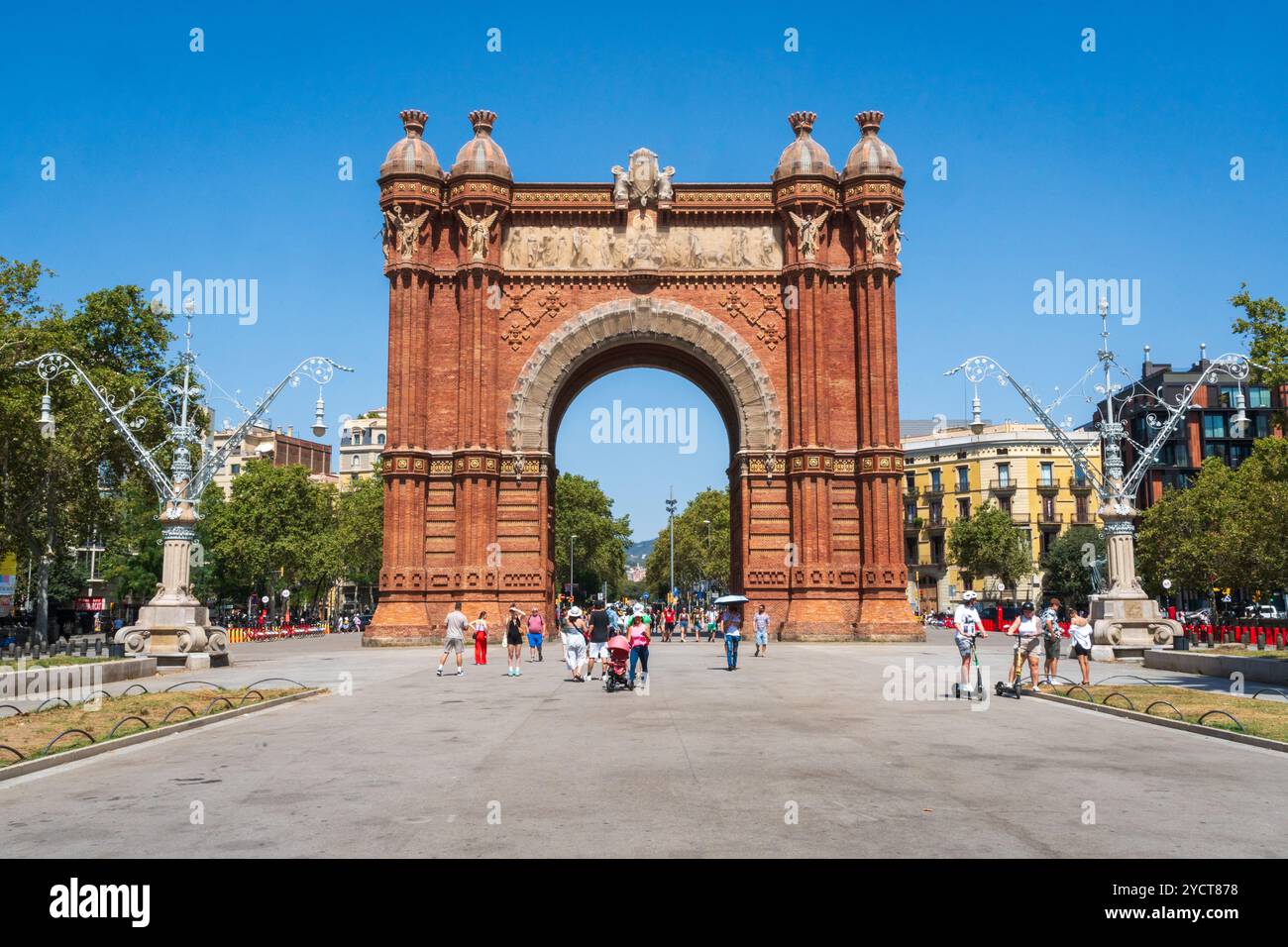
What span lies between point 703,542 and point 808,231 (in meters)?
82.7

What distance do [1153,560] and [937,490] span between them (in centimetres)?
3099

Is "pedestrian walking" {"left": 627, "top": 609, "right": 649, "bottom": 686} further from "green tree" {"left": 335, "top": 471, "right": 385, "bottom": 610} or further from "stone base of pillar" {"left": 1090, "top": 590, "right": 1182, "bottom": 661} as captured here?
"green tree" {"left": 335, "top": 471, "right": 385, "bottom": 610}

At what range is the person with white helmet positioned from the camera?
86.0ft

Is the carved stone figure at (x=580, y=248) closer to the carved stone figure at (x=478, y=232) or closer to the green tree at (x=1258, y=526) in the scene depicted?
the carved stone figure at (x=478, y=232)

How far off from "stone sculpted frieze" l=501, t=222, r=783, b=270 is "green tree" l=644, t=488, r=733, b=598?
6065 centimetres

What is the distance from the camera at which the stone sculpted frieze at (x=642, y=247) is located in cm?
4538

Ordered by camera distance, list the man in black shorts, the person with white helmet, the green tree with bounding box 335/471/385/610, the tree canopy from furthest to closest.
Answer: the green tree with bounding box 335/471/385/610 → the tree canopy → the person with white helmet → the man in black shorts

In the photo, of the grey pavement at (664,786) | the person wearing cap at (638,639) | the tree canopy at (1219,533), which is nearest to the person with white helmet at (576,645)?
the person wearing cap at (638,639)

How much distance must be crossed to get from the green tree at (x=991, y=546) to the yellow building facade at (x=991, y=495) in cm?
575

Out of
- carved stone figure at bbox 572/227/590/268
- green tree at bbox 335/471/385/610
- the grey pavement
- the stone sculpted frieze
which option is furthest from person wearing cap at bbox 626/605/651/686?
green tree at bbox 335/471/385/610

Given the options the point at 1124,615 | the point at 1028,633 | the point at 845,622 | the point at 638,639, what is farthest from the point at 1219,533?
the point at 638,639
